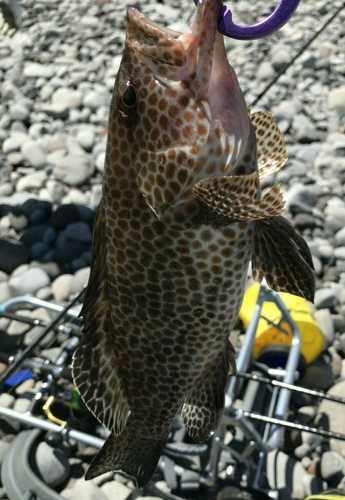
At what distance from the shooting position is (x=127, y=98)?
5.62 ft

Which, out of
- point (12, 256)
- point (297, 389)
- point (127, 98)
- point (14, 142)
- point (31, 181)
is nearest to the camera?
point (127, 98)

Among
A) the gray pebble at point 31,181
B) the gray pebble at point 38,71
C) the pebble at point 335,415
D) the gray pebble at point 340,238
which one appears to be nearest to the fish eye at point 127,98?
the pebble at point 335,415

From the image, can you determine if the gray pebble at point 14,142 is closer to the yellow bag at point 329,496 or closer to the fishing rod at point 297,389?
the fishing rod at point 297,389

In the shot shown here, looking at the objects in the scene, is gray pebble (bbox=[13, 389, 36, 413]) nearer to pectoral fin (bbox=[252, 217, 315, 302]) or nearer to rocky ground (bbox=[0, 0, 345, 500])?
rocky ground (bbox=[0, 0, 345, 500])

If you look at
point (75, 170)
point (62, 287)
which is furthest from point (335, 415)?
point (75, 170)

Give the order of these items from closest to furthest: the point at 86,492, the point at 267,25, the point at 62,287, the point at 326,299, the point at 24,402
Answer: the point at 267,25 < the point at 86,492 < the point at 24,402 < the point at 326,299 < the point at 62,287

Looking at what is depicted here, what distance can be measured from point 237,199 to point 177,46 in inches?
18.3

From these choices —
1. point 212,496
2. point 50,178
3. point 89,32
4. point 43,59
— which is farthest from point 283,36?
point 212,496

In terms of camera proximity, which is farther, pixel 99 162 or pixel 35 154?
pixel 35 154

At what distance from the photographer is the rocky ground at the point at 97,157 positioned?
5078 millimetres

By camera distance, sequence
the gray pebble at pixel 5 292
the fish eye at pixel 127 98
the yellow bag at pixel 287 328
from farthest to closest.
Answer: the gray pebble at pixel 5 292, the yellow bag at pixel 287 328, the fish eye at pixel 127 98

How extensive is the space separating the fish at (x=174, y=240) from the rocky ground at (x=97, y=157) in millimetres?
2606

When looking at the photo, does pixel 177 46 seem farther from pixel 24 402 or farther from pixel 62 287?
pixel 62 287

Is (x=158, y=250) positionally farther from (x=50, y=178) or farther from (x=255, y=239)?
(x=50, y=178)
